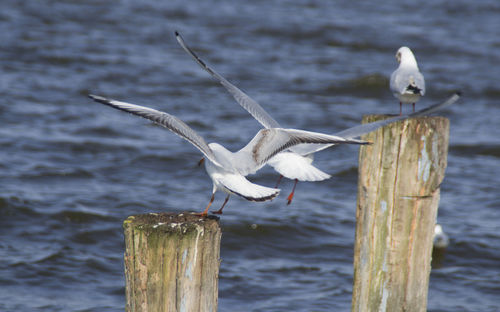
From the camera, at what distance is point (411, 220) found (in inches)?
171

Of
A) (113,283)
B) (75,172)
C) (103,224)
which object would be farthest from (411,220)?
(75,172)

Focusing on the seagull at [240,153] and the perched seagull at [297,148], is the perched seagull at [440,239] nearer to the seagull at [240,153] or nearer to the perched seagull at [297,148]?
the perched seagull at [297,148]

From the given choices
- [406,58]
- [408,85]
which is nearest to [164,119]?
[408,85]

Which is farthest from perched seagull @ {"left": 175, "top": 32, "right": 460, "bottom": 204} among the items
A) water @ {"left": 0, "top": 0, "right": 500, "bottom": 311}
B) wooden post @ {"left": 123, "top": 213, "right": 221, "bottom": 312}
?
water @ {"left": 0, "top": 0, "right": 500, "bottom": 311}

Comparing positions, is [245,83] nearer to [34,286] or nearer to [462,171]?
[462,171]

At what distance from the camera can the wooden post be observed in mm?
3047

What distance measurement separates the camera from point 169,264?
9.98 ft

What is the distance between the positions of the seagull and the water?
8.46 ft

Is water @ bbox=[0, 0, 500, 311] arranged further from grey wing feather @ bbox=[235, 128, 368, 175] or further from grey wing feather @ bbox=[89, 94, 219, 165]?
grey wing feather @ bbox=[89, 94, 219, 165]

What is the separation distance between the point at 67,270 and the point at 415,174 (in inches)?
150

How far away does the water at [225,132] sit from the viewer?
6.78 meters

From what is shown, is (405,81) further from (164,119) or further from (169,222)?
(169,222)

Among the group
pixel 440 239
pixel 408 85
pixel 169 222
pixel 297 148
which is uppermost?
pixel 408 85

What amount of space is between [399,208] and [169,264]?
1811mm
